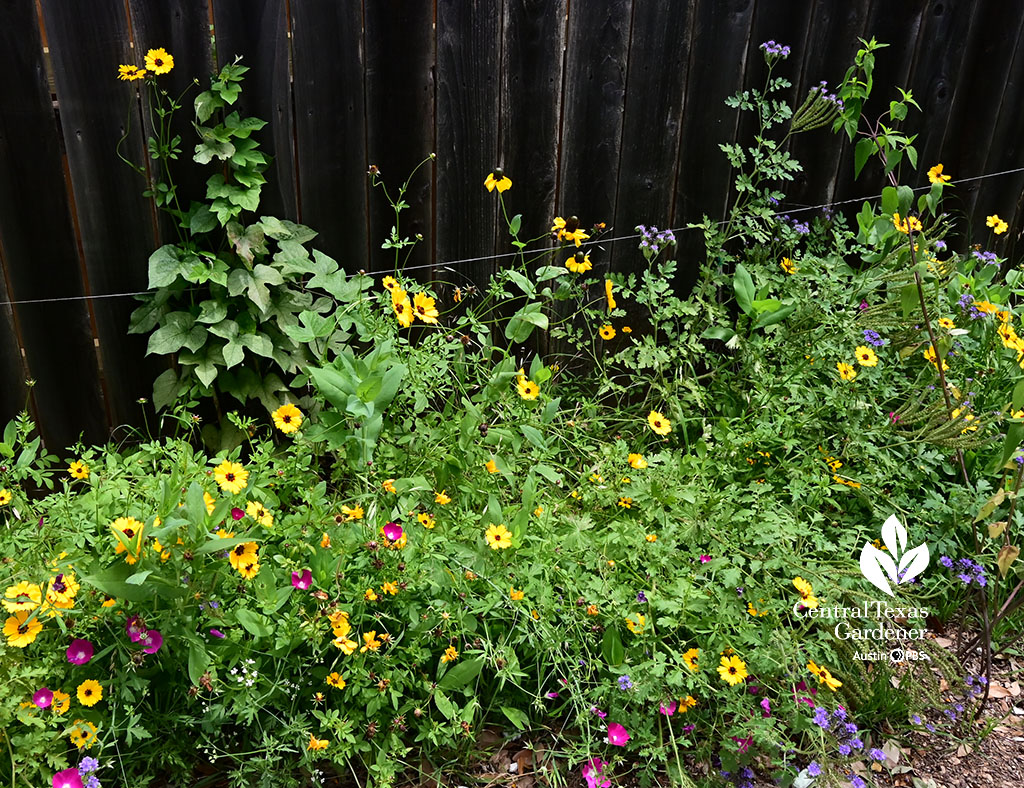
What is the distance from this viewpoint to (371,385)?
73.4 inches

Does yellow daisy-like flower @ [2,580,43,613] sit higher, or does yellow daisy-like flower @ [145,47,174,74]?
yellow daisy-like flower @ [145,47,174,74]

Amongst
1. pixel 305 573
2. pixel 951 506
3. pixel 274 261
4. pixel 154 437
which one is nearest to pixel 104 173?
pixel 274 261

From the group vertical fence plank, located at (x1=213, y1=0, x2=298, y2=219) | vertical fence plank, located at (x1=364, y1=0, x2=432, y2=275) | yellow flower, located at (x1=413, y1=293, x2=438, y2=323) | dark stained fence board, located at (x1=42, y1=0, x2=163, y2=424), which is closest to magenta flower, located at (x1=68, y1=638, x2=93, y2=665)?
yellow flower, located at (x1=413, y1=293, x2=438, y2=323)

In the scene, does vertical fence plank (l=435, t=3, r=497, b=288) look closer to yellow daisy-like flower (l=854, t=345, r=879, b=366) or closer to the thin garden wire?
the thin garden wire

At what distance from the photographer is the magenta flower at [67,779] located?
1.61 m

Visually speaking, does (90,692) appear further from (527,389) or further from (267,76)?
(267,76)

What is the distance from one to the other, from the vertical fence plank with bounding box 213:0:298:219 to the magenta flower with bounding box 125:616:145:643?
57.1 inches

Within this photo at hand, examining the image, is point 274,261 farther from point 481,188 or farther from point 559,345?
point 559,345

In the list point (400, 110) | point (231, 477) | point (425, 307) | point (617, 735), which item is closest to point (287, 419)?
point (231, 477)

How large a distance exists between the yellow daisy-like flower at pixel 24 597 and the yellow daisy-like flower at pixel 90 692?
0.18m

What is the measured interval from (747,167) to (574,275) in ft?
2.68

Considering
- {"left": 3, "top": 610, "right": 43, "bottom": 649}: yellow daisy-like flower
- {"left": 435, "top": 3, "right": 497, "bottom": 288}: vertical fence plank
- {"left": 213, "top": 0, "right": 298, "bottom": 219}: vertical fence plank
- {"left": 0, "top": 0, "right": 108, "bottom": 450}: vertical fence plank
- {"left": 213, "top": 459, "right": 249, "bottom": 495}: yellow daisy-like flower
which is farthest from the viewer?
{"left": 435, "top": 3, "right": 497, "bottom": 288}: vertical fence plank

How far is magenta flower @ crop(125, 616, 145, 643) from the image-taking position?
1.64m

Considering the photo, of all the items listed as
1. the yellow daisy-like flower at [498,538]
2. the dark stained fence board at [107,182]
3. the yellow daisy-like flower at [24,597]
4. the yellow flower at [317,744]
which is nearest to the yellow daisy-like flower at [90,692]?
the yellow daisy-like flower at [24,597]
